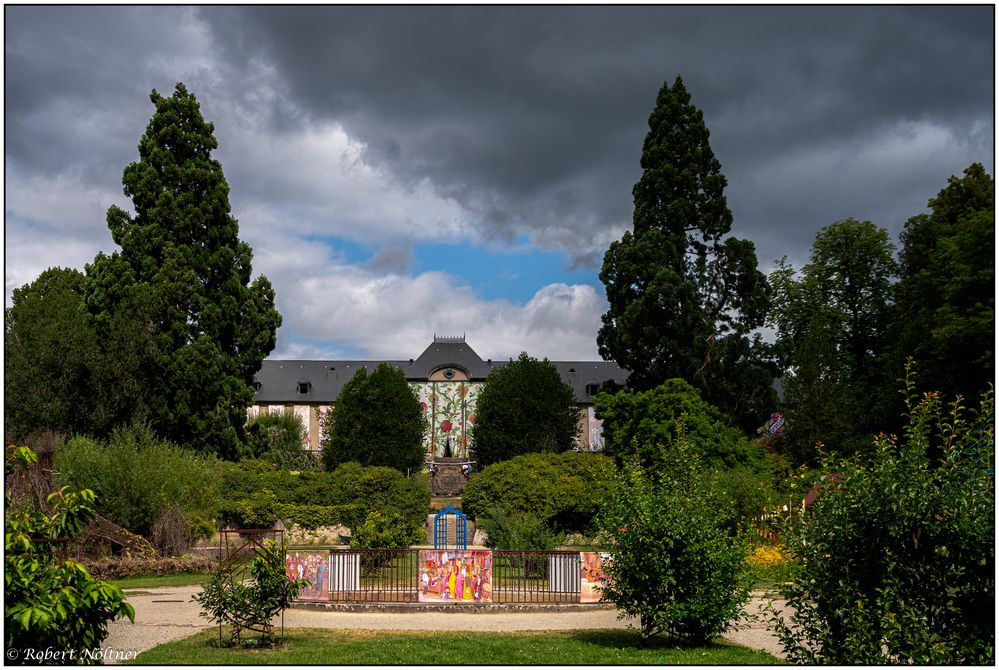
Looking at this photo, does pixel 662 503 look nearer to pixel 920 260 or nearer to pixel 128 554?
pixel 128 554

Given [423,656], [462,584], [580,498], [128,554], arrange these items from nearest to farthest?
[423,656]
[462,584]
[128,554]
[580,498]

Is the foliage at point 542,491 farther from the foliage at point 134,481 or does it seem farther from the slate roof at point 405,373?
the slate roof at point 405,373

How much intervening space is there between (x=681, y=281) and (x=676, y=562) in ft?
88.8

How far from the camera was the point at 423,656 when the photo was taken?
12.6 m

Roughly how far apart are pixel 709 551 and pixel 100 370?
98.9 feet

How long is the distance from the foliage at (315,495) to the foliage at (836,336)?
16.6 m

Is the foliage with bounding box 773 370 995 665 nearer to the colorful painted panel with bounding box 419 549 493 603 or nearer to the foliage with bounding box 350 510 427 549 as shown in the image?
the colorful painted panel with bounding box 419 549 493 603

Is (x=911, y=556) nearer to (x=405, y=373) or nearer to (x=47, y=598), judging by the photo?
(x=47, y=598)

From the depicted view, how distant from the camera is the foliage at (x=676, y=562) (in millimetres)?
12773

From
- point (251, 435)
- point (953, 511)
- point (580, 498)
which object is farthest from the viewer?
point (251, 435)

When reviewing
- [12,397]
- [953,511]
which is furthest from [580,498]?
[953,511]

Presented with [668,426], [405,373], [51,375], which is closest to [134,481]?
[51,375]

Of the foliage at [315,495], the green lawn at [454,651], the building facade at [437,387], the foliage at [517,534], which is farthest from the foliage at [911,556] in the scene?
the building facade at [437,387]

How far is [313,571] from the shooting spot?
61.1 ft
